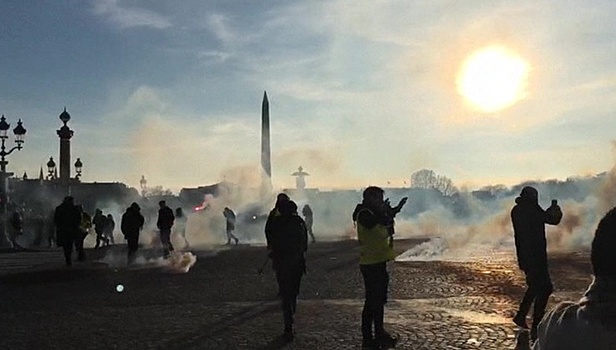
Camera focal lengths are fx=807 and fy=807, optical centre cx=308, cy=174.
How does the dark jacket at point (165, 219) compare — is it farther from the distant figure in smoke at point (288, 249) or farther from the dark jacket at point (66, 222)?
the distant figure in smoke at point (288, 249)

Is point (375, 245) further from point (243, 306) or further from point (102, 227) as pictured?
point (102, 227)

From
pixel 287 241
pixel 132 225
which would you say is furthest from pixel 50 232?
pixel 287 241

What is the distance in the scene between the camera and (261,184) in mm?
56188

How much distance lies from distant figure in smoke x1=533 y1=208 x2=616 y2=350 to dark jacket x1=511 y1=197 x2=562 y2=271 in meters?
6.82

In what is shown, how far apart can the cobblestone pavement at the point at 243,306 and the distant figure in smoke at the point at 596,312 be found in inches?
238

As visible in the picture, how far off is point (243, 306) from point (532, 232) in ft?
15.5

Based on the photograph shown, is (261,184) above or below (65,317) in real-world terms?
above

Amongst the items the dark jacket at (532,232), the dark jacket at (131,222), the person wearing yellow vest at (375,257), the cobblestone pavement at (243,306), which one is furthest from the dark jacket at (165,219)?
the dark jacket at (532,232)

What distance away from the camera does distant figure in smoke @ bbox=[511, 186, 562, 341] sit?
916 centimetres

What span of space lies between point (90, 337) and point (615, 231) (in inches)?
311

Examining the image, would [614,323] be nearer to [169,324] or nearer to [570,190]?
[169,324]

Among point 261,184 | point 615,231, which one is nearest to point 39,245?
point 261,184

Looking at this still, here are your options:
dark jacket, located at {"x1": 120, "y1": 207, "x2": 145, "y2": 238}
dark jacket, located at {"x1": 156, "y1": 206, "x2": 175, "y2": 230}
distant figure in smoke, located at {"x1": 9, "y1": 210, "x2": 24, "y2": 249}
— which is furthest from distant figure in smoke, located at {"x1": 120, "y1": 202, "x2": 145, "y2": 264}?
distant figure in smoke, located at {"x1": 9, "y1": 210, "x2": 24, "y2": 249}

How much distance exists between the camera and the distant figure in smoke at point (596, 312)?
2439mm
